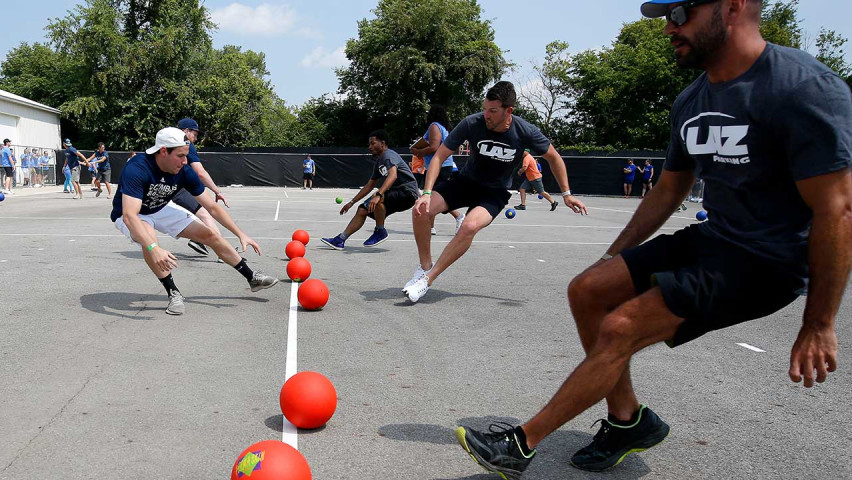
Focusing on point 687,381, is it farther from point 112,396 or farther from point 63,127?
point 63,127

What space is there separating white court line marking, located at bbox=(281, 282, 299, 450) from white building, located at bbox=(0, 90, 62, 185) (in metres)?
34.2

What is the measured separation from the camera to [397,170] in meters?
11.2

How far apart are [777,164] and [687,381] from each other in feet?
7.60

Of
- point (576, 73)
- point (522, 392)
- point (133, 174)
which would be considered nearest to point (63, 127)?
point (576, 73)

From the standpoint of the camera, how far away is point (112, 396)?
4.02 meters

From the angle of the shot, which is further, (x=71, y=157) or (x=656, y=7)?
(x=71, y=157)

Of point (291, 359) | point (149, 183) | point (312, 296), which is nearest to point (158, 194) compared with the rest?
point (149, 183)

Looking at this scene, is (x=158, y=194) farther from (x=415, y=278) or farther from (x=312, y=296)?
(x=415, y=278)

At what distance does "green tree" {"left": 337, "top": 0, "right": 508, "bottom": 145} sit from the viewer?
51.7 m

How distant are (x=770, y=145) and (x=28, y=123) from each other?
50677 mm

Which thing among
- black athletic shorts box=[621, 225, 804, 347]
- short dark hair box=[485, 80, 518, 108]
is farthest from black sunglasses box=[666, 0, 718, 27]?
short dark hair box=[485, 80, 518, 108]

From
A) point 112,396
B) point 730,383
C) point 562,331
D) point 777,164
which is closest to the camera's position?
point 777,164

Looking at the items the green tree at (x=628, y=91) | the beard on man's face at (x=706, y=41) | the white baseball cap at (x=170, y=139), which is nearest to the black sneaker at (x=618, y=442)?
the beard on man's face at (x=706, y=41)

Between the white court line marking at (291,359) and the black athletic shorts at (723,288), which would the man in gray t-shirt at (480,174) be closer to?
the white court line marking at (291,359)
